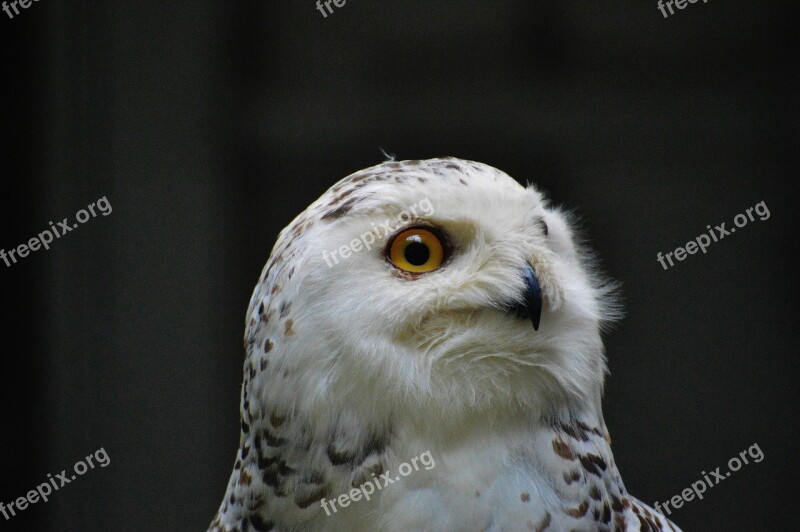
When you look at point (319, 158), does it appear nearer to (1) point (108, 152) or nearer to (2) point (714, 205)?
(1) point (108, 152)

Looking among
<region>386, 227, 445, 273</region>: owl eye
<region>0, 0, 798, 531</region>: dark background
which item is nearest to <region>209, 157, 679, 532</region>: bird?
<region>386, 227, 445, 273</region>: owl eye

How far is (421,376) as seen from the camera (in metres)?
1.07

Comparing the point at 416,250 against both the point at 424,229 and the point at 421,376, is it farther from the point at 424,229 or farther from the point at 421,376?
the point at 421,376

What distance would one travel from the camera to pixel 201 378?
2.29 m

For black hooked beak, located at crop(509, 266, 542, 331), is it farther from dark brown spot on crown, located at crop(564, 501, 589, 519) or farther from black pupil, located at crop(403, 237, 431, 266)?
dark brown spot on crown, located at crop(564, 501, 589, 519)

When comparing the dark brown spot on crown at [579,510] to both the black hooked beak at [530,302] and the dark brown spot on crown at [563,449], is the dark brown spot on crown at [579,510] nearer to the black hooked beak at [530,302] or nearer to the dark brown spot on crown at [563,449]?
the dark brown spot on crown at [563,449]

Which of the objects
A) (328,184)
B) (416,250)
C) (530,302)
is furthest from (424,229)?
(328,184)

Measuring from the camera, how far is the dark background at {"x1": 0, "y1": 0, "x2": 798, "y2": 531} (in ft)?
7.22

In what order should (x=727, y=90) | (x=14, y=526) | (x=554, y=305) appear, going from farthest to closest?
(x=727, y=90) < (x=14, y=526) < (x=554, y=305)

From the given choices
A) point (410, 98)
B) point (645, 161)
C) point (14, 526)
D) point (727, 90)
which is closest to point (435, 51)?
point (410, 98)

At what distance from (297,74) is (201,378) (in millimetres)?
893

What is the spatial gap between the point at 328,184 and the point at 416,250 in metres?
1.26

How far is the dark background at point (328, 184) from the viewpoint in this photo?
7.22 ft

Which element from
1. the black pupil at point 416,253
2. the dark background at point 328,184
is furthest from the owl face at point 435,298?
the dark background at point 328,184
